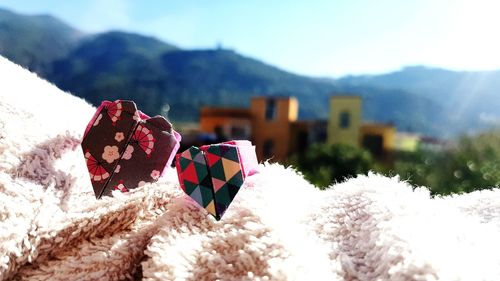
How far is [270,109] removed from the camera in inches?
489

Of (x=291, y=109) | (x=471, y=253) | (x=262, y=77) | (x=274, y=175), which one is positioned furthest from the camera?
(x=262, y=77)

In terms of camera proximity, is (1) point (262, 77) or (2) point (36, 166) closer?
(2) point (36, 166)

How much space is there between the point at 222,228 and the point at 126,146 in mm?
138

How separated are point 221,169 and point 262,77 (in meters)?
23.6

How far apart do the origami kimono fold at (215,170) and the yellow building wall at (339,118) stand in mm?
11022

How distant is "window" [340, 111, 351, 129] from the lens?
1140 centimetres

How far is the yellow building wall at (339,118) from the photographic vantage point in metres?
11.3

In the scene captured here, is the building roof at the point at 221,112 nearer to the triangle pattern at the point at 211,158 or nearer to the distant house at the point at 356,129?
the distant house at the point at 356,129

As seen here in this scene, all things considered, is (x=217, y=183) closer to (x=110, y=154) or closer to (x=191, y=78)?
(x=110, y=154)

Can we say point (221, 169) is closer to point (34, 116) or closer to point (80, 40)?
point (34, 116)

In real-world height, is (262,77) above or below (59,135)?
below

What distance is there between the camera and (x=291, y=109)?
12492 mm

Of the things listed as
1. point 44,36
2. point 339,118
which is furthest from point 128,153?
point 44,36

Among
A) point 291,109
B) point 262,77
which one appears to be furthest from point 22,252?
point 262,77
